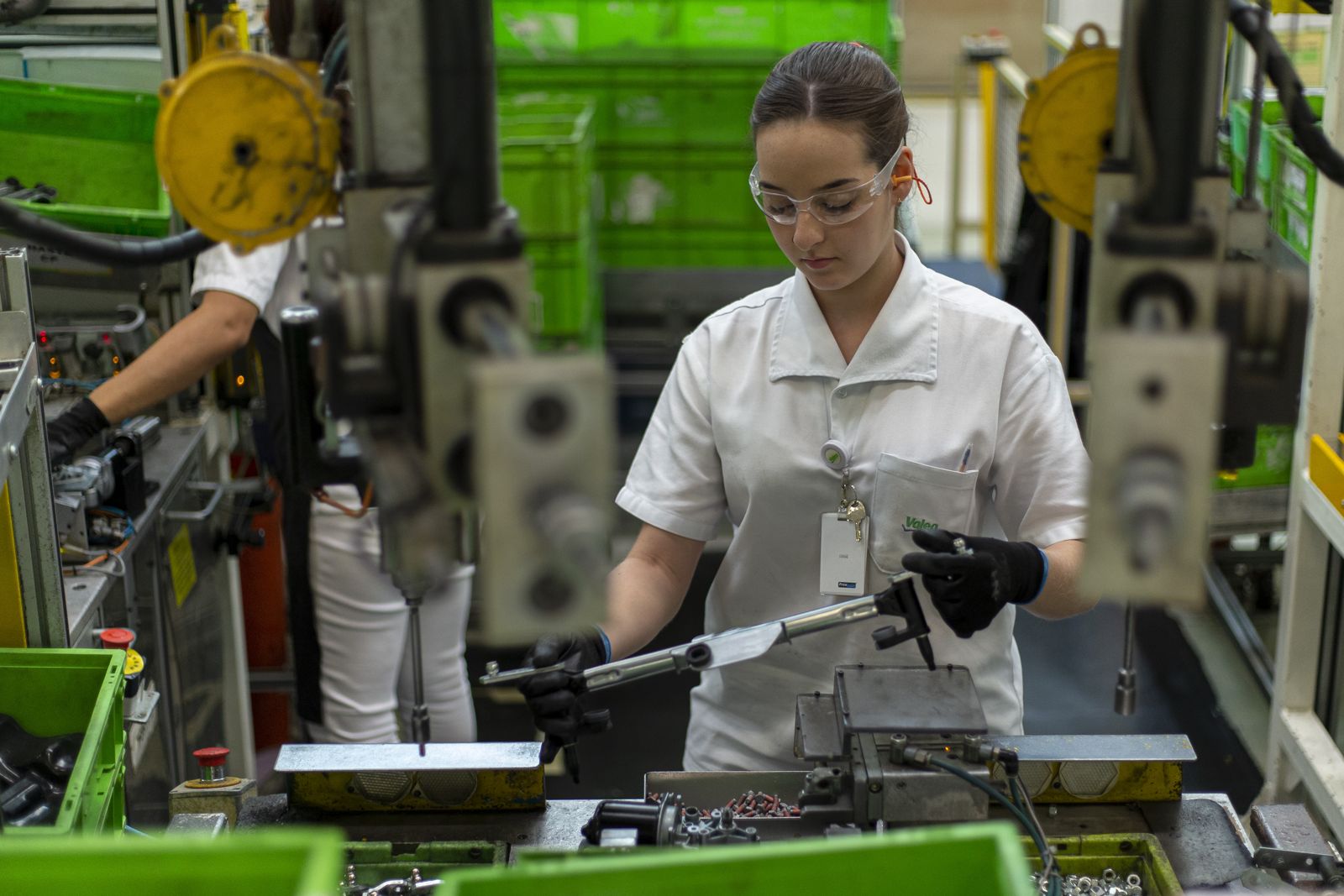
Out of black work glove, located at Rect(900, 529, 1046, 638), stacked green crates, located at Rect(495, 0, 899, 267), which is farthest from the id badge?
stacked green crates, located at Rect(495, 0, 899, 267)

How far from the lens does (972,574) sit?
5.61ft

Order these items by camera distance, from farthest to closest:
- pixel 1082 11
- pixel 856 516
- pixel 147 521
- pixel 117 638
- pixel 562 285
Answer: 1. pixel 1082 11
2. pixel 562 285
3. pixel 147 521
4. pixel 117 638
5. pixel 856 516

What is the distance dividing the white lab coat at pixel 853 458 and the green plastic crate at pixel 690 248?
255 centimetres

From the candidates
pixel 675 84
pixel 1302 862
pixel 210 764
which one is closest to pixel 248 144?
pixel 210 764

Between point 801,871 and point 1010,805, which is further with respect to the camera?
point 1010,805

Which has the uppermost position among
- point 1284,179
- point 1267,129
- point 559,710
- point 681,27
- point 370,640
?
point 681,27

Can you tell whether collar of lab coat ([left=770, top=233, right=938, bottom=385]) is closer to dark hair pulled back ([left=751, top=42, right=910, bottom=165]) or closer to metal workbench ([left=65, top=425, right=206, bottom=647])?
dark hair pulled back ([left=751, top=42, right=910, bottom=165])

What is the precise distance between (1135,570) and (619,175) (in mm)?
3917

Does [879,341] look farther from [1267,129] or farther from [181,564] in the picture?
[1267,129]

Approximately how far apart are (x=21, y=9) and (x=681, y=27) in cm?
208

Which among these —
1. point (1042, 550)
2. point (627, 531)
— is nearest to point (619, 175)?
point (627, 531)

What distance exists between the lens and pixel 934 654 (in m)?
1.95

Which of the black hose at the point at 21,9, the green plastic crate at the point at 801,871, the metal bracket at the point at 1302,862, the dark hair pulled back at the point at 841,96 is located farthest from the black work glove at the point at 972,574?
the black hose at the point at 21,9

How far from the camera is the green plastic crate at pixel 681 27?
4.39 metres
